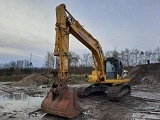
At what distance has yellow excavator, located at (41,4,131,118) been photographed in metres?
7.93

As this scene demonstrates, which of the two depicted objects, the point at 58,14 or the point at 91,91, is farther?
the point at 91,91

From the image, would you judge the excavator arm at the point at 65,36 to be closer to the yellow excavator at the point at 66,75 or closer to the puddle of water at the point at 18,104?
the yellow excavator at the point at 66,75

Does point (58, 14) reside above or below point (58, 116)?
above

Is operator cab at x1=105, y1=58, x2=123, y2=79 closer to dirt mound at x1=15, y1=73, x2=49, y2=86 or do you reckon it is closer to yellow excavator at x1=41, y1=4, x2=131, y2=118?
yellow excavator at x1=41, y1=4, x2=131, y2=118

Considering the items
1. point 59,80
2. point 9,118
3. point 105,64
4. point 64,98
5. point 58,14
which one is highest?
point 58,14

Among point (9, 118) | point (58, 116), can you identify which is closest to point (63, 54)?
point (58, 116)

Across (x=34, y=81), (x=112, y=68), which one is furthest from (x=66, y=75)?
(x=34, y=81)

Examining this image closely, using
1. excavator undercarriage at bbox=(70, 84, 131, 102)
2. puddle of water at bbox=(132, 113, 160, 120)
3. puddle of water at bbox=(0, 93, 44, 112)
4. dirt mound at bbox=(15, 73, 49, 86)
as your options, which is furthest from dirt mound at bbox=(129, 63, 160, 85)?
puddle of water at bbox=(132, 113, 160, 120)

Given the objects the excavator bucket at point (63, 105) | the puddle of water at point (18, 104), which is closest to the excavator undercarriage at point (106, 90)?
the puddle of water at point (18, 104)

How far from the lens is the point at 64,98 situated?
8.07 metres

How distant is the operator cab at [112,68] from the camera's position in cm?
1332

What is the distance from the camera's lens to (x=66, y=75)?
27.6ft

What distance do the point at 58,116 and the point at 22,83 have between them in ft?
60.2

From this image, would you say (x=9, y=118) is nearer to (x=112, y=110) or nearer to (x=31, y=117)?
(x=31, y=117)
